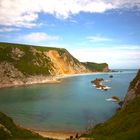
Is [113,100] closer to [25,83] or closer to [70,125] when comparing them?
[70,125]

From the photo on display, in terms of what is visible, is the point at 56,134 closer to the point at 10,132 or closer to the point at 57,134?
the point at 57,134

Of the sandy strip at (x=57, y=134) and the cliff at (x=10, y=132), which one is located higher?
the cliff at (x=10, y=132)

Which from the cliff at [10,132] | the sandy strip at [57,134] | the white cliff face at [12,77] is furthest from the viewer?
the white cliff face at [12,77]

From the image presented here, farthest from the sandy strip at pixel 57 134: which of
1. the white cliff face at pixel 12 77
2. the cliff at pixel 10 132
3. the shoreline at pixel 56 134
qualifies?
the white cliff face at pixel 12 77

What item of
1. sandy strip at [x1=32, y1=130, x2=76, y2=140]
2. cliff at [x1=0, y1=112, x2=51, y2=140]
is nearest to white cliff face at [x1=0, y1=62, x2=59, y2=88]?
sandy strip at [x1=32, y1=130, x2=76, y2=140]

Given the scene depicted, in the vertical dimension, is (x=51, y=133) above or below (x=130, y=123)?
below

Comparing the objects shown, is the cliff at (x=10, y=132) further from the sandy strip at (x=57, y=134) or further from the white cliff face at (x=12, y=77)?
the white cliff face at (x=12, y=77)

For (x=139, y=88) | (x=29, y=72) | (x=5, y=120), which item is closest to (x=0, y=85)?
(x=29, y=72)

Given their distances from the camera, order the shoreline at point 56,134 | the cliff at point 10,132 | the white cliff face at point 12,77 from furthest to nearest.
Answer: the white cliff face at point 12,77
the shoreline at point 56,134
the cliff at point 10,132

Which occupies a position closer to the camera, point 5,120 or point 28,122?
point 5,120

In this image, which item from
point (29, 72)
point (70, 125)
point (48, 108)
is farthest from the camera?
point (29, 72)

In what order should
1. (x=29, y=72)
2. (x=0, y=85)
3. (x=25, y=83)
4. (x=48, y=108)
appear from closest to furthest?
(x=48, y=108)
(x=0, y=85)
(x=25, y=83)
(x=29, y=72)
